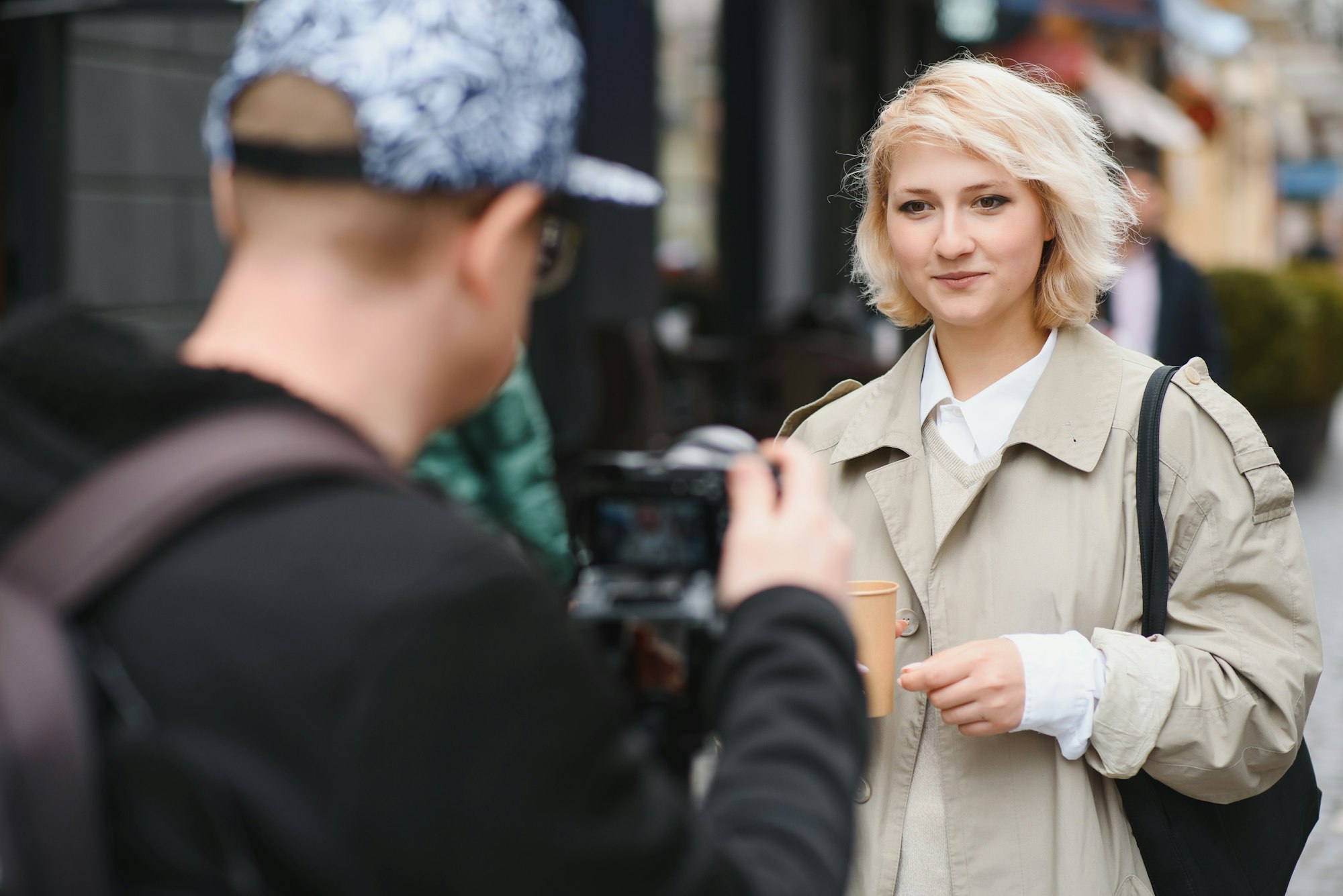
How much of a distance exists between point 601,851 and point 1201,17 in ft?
51.2

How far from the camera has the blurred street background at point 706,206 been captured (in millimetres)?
6363

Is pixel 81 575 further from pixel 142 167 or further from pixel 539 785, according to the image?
pixel 142 167

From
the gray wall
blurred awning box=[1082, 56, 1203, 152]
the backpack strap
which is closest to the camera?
the backpack strap

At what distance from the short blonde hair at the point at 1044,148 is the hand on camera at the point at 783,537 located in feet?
3.52

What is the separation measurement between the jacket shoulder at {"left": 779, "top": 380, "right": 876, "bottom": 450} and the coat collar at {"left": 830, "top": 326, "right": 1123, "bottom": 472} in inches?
1.6

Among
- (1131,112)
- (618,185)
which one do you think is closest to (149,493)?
(618,185)

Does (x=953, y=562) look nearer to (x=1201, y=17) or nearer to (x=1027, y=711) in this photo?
(x=1027, y=711)

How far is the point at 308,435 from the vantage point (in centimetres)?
99

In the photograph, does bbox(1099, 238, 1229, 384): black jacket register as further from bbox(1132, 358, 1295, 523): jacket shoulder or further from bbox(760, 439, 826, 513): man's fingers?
bbox(760, 439, 826, 513): man's fingers

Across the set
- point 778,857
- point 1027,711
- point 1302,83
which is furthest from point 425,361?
point 1302,83

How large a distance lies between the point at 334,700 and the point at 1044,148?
1623mm

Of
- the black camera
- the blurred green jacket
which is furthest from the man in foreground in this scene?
the blurred green jacket

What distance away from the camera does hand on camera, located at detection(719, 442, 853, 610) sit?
1.21 metres

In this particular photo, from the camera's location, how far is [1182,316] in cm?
745
